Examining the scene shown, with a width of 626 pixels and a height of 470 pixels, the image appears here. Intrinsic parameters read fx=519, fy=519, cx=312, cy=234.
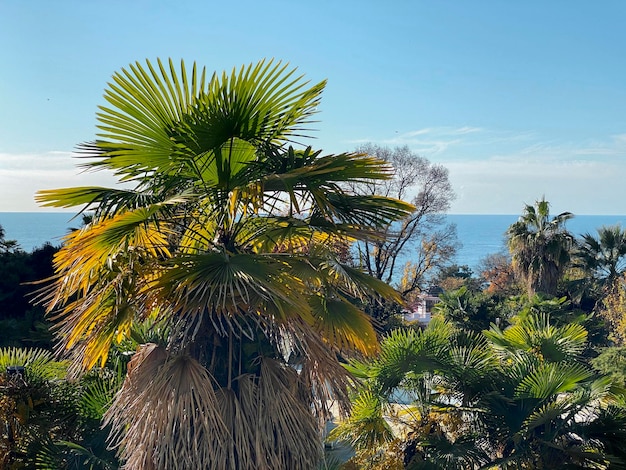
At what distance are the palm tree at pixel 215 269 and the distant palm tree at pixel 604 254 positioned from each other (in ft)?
55.7

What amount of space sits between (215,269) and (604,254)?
59.8 ft

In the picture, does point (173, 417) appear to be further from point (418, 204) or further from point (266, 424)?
point (418, 204)

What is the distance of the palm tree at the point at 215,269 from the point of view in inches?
116

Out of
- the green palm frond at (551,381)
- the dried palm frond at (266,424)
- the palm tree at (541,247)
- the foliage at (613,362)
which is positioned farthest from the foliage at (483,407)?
the palm tree at (541,247)

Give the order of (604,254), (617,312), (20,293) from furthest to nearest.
Answer: 1. (604,254)
2. (617,312)
3. (20,293)

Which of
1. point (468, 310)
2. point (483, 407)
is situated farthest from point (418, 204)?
point (483, 407)

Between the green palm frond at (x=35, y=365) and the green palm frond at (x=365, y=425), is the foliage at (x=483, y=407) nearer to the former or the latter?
the green palm frond at (x=365, y=425)

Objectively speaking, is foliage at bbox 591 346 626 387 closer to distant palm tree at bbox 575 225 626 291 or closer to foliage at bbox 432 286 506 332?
foliage at bbox 432 286 506 332

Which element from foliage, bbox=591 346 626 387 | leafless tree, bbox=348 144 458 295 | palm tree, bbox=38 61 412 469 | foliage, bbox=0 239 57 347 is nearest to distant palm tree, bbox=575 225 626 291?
leafless tree, bbox=348 144 458 295

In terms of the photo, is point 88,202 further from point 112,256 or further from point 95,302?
point 95,302

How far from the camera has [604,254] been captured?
17.8m

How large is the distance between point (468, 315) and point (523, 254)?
3.40 metres

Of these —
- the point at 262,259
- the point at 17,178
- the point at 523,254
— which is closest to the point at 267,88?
the point at 262,259

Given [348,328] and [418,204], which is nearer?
[348,328]
